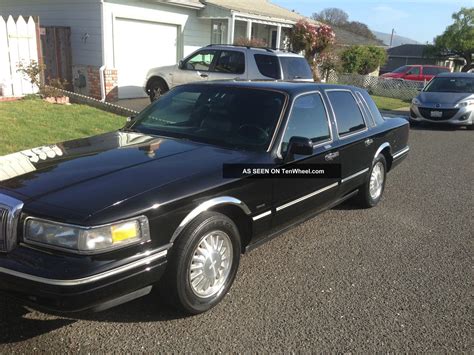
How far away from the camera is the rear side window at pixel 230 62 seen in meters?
10.7

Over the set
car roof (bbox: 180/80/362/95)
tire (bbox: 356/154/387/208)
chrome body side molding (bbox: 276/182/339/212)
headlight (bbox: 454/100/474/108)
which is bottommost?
tire (bbox: 356/154/387/208)

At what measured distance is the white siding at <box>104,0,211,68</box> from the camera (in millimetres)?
12625

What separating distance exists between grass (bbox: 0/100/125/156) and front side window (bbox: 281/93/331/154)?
4.34m

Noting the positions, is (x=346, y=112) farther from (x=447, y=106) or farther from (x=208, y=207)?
(x=447, y=106)

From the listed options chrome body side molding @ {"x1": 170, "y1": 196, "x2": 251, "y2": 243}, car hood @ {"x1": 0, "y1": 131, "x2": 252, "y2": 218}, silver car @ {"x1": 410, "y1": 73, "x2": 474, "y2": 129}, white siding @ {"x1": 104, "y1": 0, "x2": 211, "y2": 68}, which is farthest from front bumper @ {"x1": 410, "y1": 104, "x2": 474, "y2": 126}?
chrome body side molding @ {"x1": 170, "y1": 196, "x2": 251, "y2": 243}

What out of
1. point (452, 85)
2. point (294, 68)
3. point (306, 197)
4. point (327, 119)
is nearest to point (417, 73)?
point (452, 85)

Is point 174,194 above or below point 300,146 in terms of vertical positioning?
below

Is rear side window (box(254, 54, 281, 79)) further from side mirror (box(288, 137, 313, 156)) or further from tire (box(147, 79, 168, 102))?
side mirror (box(288, 137, 313, 156))

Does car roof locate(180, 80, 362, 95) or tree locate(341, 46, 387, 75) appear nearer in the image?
car roof locate(180, 80, 362, 95)

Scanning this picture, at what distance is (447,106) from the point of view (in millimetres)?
12719

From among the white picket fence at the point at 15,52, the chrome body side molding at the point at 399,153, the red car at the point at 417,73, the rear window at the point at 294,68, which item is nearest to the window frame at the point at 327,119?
the chrome body side molding at the point at 399,153

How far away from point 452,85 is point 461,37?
123 feet

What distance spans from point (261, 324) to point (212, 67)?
8850mm

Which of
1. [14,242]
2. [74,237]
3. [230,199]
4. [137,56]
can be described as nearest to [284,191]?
[230,199]
